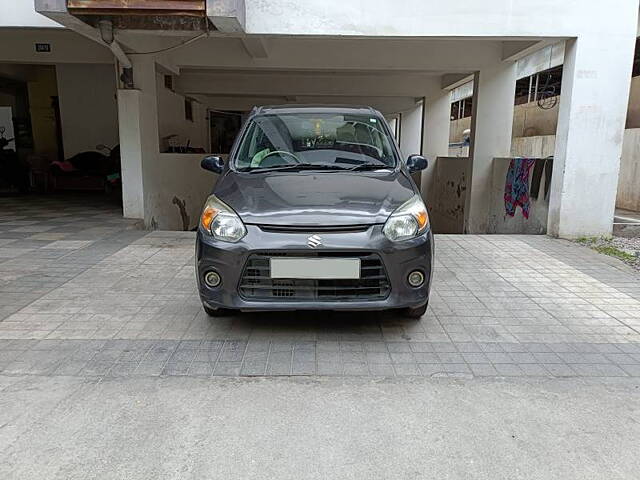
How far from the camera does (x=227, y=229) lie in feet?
12.3

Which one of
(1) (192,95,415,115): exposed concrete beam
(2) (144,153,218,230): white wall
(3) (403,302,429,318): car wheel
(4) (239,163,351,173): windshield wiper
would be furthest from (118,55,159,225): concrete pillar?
(1) (192,95,415,115): exposed concrete beam

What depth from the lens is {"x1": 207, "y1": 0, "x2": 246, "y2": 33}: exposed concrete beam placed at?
6.25 m

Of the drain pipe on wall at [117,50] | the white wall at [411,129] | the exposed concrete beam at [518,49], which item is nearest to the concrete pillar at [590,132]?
the exposed concrete beam at [518,49]

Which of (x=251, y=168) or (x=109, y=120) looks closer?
(x=251, y=168)

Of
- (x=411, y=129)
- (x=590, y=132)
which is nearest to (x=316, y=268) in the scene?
(x=590, y=132)

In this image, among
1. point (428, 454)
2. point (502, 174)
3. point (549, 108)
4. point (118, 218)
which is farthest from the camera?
point (549, 108)

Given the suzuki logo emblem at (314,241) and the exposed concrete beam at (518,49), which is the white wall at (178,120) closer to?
the exposed concrete beam at (518,49)

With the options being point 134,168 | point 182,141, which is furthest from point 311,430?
point 182,141

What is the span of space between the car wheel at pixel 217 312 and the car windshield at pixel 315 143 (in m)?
1.24

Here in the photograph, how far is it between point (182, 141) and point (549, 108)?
12.5m

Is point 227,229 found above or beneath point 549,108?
beneath

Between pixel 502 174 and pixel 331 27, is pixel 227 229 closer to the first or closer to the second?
pixel 331 27

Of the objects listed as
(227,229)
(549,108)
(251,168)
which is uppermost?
(549,108)

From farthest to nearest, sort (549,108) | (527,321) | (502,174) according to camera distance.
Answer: (549,108)
(502,174)
(527,321)
